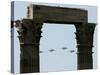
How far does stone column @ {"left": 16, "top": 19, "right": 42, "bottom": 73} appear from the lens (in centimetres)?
624

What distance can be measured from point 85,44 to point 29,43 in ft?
5.64

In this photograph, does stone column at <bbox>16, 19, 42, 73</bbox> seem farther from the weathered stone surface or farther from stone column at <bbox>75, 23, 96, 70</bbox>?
stone column at <bbox>75, 23, 96, 70</bbox>

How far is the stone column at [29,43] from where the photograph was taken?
6.24 meters

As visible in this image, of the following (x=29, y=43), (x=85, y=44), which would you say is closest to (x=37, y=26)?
(x=29, y=43)

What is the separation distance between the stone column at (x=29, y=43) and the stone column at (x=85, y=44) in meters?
1.23

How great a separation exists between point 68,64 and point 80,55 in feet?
1.99

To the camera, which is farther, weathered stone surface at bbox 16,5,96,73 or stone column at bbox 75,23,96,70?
stone column at bbox 75,23,96,70

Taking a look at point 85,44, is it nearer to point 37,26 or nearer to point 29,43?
point 37,26

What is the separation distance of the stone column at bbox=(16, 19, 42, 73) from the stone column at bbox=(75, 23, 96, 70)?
123 centimetres

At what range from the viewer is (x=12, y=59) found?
19.2 feet

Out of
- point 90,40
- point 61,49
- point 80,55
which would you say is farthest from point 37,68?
point 90,40

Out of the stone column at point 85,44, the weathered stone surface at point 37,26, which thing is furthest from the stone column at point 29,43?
the stone column at point 85,44

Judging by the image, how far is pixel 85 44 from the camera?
7129 millimetres

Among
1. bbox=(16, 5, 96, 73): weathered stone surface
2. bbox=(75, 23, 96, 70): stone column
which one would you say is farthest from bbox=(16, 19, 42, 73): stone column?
bbox=(75, 23, 96, 70): stone column
